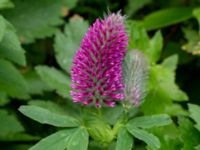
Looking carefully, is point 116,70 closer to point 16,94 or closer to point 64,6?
point 16,94

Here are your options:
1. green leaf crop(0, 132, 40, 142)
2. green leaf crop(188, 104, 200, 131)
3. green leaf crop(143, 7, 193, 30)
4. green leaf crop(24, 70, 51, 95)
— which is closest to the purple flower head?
green leaf crop(188, 104, 200, 131)

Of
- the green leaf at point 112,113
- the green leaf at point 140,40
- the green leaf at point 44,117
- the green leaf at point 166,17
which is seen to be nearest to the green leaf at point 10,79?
the green leaf at point 112,113

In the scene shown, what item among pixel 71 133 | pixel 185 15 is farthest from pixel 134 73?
pixel 185 15

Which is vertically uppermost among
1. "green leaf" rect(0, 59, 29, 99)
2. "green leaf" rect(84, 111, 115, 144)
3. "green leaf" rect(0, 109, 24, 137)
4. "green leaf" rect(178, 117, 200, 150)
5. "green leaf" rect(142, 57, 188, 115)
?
"green leaf" rect(0, 59, 29, 99)

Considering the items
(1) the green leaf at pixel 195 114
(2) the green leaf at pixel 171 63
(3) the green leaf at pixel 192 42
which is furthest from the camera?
(3) the green leaf at pixel 192 42

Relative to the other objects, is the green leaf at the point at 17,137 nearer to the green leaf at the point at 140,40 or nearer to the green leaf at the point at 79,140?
the green leaf at the point at 140,40

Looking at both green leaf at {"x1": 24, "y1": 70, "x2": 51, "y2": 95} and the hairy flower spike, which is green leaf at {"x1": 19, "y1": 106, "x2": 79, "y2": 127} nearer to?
the hairy flower spike

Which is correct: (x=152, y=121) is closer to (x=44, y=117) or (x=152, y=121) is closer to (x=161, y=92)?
(x=44, y=117)
